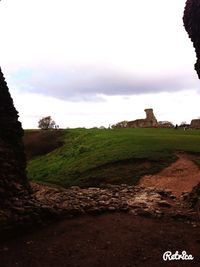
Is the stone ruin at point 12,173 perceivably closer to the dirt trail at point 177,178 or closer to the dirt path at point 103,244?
the dirt path at point 103,244

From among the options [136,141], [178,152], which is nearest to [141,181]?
[178,152]

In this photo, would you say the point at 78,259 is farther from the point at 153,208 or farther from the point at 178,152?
the point at 178,152

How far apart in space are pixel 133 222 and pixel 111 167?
55.4 feet

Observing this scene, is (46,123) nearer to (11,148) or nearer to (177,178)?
(177,178)

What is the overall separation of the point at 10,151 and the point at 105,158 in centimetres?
1880

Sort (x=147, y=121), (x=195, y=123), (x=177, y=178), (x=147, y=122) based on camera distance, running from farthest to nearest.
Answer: (x=147, y=121) < (x=147, y=122) < (x=195, y=123) < (x=177, y=178)

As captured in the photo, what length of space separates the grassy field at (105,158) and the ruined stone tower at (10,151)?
13.0m

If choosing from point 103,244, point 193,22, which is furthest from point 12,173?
point 193,22

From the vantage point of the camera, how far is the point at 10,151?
1816 cm

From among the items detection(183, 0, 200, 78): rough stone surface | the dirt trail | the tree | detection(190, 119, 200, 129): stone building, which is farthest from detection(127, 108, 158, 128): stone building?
detection(183, 0, 200, 78): rough stone surface

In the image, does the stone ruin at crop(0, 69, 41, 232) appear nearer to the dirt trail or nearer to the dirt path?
the dirt path

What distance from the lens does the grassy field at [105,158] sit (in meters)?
32.9

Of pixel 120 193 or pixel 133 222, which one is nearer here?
pixel 133 222

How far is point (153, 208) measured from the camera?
63.7 ft
